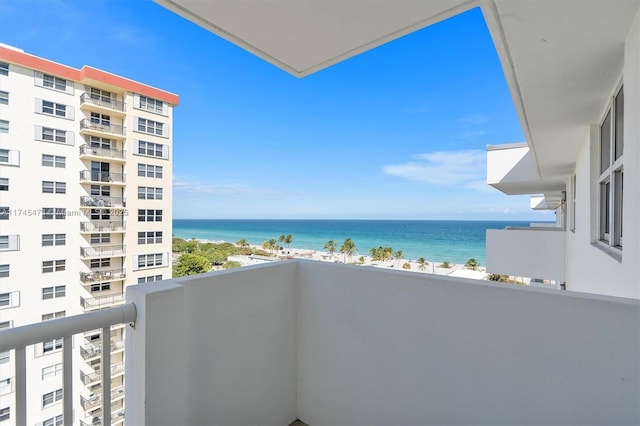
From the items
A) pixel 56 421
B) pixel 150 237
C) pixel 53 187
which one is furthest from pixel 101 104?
pixel 56 421

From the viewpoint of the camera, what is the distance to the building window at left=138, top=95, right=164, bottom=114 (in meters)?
13.1

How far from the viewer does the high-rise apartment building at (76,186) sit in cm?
1039

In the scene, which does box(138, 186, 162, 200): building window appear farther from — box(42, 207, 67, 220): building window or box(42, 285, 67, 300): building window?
box(42, 285, 67, 300): building window

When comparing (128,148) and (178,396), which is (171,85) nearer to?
(128,148)

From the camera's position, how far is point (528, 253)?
584cm

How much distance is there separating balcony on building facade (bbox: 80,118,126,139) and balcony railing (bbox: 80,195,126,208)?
263 cm

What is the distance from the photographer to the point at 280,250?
A: 1100 inches

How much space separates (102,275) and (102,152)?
5217mm

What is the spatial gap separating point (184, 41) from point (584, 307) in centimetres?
1499

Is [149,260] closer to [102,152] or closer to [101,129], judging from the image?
[102,152]

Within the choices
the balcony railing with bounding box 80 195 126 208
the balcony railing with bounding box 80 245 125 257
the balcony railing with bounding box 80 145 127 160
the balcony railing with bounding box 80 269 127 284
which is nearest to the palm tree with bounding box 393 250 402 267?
the balcony railing with bounding box 80 269 127 284

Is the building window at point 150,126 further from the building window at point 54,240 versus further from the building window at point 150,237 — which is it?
the building window at point 54,240

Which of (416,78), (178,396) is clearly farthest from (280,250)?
(178,396)

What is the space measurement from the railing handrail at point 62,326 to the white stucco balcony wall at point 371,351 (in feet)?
0.20
